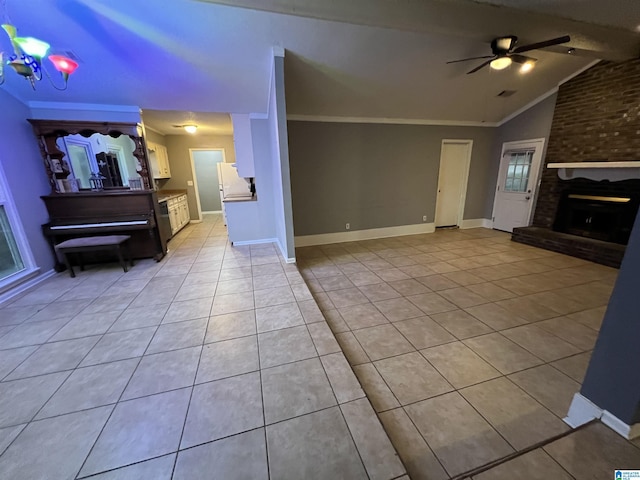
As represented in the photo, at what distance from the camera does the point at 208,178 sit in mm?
7633

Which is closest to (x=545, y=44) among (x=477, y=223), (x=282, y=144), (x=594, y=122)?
(x=594, y=122)

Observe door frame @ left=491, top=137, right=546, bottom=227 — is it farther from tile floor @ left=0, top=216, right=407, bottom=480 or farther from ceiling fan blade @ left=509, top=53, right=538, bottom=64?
tile floor @ left=0, top=216, right=407, bottom=480

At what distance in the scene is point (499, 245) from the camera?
462cm

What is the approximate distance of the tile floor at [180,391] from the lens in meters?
1.16

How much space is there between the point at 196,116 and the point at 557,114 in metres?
6.49

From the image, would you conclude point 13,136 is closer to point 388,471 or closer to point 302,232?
point 302,232

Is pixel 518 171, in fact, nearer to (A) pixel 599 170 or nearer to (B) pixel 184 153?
(A) pixel 599 170

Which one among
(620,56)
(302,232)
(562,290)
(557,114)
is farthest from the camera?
(302,232)

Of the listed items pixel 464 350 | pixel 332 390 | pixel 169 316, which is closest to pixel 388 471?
pixel 332 390

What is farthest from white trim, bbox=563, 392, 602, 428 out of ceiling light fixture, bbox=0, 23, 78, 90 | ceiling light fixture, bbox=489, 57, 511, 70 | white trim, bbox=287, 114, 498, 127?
white trim, bbox=287, 114, 498, 127

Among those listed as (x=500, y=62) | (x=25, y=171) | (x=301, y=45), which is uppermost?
(x=301, y=45)

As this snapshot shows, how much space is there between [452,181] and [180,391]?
6.11 m

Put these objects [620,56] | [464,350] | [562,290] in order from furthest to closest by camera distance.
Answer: [620,56]
[562,290]
[464,350]

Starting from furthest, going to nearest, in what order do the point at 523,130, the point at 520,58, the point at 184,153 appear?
the point at 184,153
the point at 523,130
the point at 520,58
